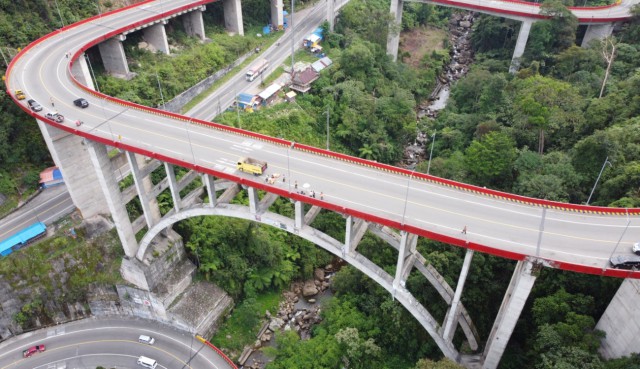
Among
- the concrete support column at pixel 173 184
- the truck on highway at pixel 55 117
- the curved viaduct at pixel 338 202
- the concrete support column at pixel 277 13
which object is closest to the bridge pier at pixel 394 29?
the concrete support column at pixel 277 13

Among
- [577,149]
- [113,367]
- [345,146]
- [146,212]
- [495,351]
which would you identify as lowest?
[113,367]

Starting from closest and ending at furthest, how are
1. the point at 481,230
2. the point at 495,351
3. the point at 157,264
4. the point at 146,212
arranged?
the point at 481,230, the point at 495,351, the point at 146,212, the point at 157,264

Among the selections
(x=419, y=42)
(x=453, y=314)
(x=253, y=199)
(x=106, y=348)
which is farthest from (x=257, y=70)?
(x=453, y=314)

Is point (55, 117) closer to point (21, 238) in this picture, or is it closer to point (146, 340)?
point (21, 238)

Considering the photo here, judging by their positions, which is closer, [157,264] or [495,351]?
[495,351]

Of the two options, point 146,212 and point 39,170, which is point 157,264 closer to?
point 146,212

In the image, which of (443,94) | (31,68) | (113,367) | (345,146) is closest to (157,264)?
(113,367)

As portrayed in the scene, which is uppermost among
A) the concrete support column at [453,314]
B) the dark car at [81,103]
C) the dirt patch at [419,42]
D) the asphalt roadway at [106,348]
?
the dark car at [81,103]

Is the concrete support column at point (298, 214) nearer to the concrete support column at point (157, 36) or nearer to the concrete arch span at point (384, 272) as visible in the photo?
the concrete arch span at point (384, 272)
